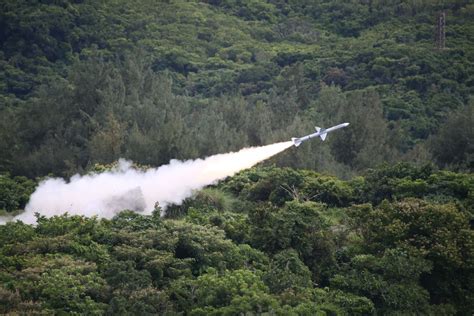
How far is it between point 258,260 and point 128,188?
1040 cm

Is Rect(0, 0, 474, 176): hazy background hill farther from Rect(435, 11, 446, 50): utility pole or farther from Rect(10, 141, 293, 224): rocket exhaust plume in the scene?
Rect(10, 141, 293, 224): rocket exhaust plume

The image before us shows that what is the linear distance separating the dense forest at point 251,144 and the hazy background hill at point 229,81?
0.16 metres

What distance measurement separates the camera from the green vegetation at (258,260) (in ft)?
141

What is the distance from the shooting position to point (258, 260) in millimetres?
47719

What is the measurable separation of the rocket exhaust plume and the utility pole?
42.9m

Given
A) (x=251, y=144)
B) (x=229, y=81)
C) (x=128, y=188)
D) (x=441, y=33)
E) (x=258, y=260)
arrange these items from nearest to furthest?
1. (x=258, y=260)
2. (x=128, y=188)
3. (x=251, y=144)
4. (x=229, y=81)
5. (x=441, y=33)

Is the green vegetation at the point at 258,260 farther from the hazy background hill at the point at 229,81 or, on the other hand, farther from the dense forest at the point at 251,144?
the hazy background hill at the point at 229,81

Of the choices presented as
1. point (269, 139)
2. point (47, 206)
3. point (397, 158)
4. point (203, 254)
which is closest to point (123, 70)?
point (269, 139)

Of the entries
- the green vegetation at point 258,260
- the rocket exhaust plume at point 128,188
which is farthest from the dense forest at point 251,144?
the rocket exhaust plume at point 128,188

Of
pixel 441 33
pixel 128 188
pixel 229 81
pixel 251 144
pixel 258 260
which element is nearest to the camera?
pixel 258 260

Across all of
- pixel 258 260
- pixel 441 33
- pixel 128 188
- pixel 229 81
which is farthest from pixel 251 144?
pixel 441 33

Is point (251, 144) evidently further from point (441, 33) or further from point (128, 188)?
point (441, 33)

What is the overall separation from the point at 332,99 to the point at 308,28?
28274mm

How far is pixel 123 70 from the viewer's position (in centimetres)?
7912
